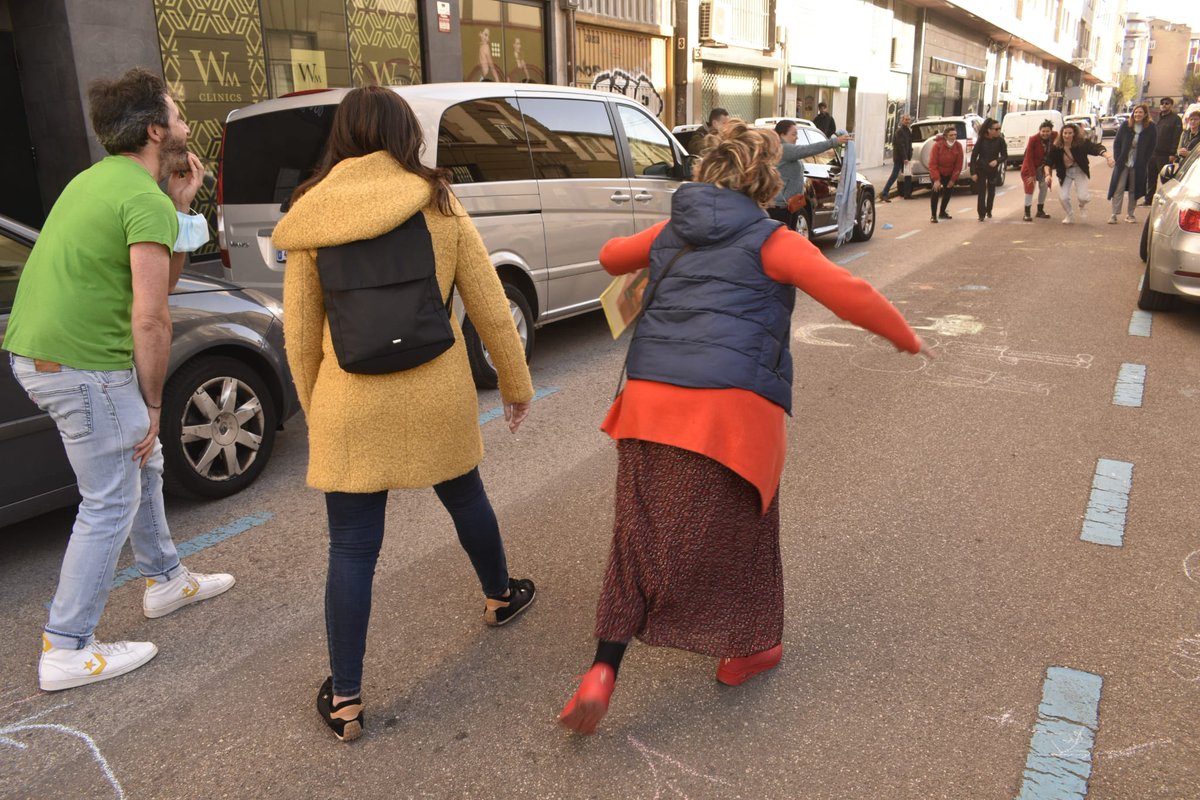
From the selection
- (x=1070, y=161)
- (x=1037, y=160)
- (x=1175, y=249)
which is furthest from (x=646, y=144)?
(x=1037, y=160)

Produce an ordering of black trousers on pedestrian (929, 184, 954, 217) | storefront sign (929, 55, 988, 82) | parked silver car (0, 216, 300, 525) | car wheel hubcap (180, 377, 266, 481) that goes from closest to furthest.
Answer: parked silver car (0, 216, 300, 525) < car wheel hubcap (180, 377, 266, 481) < black trousers on pedestrian (929, 184, 954, 217) < storefront sign (929, 55, 988, 82)

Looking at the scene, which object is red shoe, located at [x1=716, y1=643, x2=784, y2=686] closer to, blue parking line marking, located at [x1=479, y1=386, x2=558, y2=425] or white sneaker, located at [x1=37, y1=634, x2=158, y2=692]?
white sneaker, located at [x1=37, y1=634, x2=158, y2=692]

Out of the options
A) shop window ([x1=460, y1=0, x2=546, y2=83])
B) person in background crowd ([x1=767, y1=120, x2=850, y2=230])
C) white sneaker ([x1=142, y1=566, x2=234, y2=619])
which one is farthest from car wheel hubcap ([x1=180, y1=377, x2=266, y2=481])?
shop window ([x1=460, y1=0, x2=546, y2=83])

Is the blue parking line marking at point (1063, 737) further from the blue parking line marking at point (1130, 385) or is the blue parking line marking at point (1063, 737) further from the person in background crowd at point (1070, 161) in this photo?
the person in background crowd at point (1070, 161)

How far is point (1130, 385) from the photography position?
6.10 m

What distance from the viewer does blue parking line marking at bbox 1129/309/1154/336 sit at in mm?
7578

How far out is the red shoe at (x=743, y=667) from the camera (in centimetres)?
287

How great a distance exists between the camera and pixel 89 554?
114 inches

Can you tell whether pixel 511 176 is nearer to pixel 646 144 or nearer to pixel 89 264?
pixel 646 144

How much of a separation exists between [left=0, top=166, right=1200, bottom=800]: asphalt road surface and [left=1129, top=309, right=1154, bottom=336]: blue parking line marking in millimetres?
2227

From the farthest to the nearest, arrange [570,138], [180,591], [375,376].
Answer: [570,138], [180,591], [375,376]

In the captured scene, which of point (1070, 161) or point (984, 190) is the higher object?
point (1070, 161)

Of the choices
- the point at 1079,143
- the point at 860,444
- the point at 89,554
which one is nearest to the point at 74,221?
the point at 89,554

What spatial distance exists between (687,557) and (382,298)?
3.64ft
